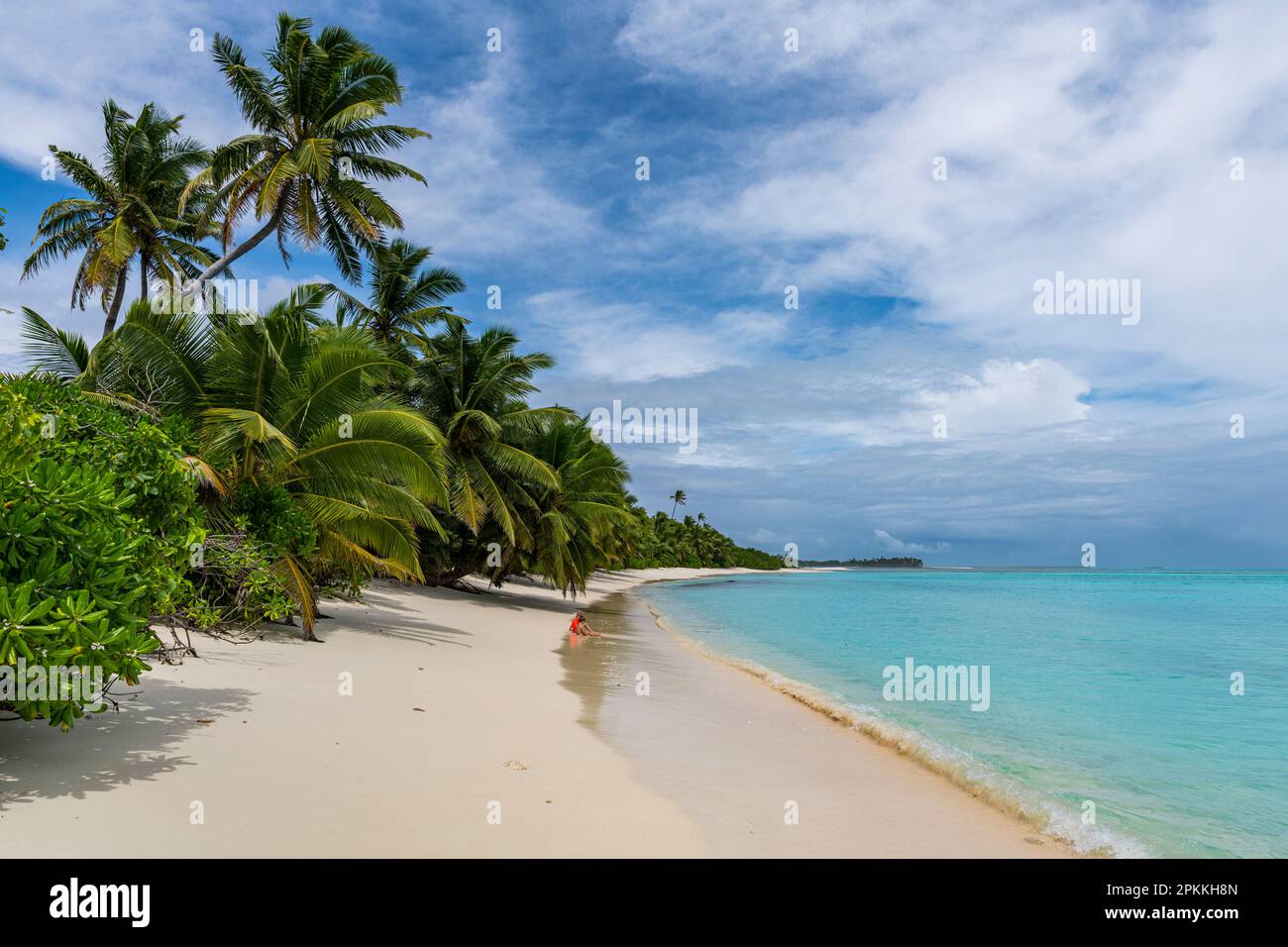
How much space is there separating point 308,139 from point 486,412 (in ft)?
30.7

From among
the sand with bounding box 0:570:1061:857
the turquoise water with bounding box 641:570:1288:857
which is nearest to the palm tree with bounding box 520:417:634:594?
the turquoise water with bounding box 641:570:1288:857

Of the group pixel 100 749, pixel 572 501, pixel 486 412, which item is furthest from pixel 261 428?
pixel 572 501

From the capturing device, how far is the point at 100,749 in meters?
5.36

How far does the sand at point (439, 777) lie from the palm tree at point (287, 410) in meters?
2.55

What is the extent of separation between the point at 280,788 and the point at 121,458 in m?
3.14

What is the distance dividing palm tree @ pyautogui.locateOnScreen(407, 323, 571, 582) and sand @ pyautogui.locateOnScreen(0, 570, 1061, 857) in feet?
41.5

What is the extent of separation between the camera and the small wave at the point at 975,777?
6207 mm

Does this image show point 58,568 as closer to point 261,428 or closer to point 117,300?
point 261,428

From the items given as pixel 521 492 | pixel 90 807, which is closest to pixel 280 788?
pixel 90 807

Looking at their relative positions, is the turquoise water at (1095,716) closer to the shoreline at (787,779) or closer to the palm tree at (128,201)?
the shoreline at (787,779)

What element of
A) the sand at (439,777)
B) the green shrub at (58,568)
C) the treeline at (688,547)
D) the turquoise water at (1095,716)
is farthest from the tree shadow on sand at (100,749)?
the treeline at (688,547)
